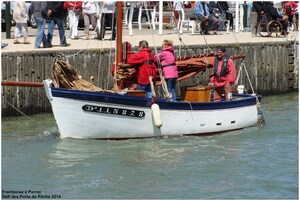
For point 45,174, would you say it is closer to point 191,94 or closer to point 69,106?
point 69,106

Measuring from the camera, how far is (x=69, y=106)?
1948cm

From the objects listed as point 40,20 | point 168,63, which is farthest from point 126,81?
point 40,20

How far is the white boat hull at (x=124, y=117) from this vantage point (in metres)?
19.5

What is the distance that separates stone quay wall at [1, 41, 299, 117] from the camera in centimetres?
2295

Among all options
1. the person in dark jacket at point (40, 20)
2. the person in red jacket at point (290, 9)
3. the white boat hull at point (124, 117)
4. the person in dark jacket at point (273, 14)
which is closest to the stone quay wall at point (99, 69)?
the person in dark jacket at point (40, 20)

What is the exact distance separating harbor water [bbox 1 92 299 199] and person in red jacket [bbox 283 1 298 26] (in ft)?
38.2

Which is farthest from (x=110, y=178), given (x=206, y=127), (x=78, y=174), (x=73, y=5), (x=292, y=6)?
(x=292, y=6)

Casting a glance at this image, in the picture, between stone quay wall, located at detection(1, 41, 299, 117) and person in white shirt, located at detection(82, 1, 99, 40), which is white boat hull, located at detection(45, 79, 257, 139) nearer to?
stone quay wall, located at detection(1, 41, 299, 117)

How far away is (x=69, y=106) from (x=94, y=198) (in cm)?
384

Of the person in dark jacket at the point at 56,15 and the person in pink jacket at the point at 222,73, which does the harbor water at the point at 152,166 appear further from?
the person in dark jacket at the point at 56,15

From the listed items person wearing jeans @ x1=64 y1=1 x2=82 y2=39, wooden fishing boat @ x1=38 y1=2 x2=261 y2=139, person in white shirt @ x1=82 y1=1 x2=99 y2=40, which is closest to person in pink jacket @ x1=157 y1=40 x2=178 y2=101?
wooden fishing boat @ x1=38 y1=2 x2=261 y2=139

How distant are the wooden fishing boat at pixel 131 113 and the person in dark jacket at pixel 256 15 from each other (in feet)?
33.6

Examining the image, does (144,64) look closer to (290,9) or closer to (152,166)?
(152,166)

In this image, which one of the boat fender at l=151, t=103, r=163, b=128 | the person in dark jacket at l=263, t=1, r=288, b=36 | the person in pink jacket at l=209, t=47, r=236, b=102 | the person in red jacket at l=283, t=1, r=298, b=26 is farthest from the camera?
the person in red jacket at l=283, t=1, r=298, b=26
